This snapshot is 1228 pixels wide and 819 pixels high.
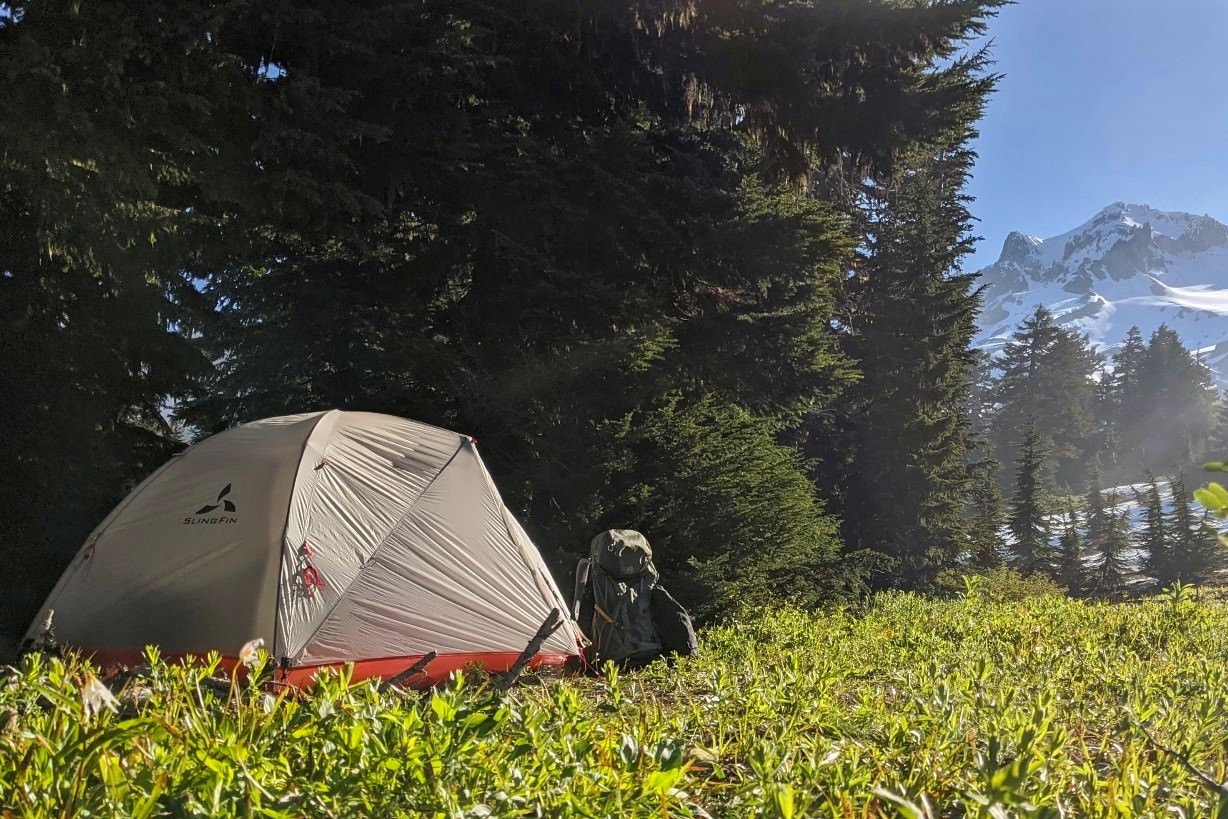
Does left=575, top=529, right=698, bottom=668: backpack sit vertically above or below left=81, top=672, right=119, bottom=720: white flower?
below

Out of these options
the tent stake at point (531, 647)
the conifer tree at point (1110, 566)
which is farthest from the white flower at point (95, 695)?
the conifer tree at point (1110, 566)

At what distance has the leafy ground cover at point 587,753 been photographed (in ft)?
6.01

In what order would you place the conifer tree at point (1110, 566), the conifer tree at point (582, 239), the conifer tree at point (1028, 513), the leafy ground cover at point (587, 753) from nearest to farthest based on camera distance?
the leafy ground cover at point (587, 753)
the conifer tree at point (582, 239)
the conifer tree at point (1110, 566)
the conifer tree at point (1028, 513)

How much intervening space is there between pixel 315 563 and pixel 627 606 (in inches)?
97.8

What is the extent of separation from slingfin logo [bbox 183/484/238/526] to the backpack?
2636 mm

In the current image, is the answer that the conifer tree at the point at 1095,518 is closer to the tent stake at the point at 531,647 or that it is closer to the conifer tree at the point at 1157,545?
the conifer tree at the point at 1157,545

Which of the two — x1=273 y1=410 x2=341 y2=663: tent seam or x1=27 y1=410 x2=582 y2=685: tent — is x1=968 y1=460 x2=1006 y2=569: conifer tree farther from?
x1=273 y1=410 x2=341 y2=663: tent seam

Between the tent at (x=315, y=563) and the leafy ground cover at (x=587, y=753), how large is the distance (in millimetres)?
2032

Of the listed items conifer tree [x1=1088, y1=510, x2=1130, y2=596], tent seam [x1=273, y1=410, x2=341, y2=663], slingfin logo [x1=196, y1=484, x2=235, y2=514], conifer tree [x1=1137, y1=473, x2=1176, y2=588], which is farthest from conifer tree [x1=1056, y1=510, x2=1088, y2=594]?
slingfin logo [x1=196, y1=484, x2=235, y2=514]

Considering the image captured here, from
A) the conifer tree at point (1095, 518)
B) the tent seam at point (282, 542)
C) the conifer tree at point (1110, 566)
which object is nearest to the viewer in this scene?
the tent seam at point (282, 542)

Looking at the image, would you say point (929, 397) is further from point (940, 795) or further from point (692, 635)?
point (940, 795)

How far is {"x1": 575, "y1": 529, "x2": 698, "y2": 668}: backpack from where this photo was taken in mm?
6766

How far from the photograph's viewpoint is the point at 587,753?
93.4 inches

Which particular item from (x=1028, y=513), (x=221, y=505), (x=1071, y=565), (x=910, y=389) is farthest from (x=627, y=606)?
(x=1071, y=565)
